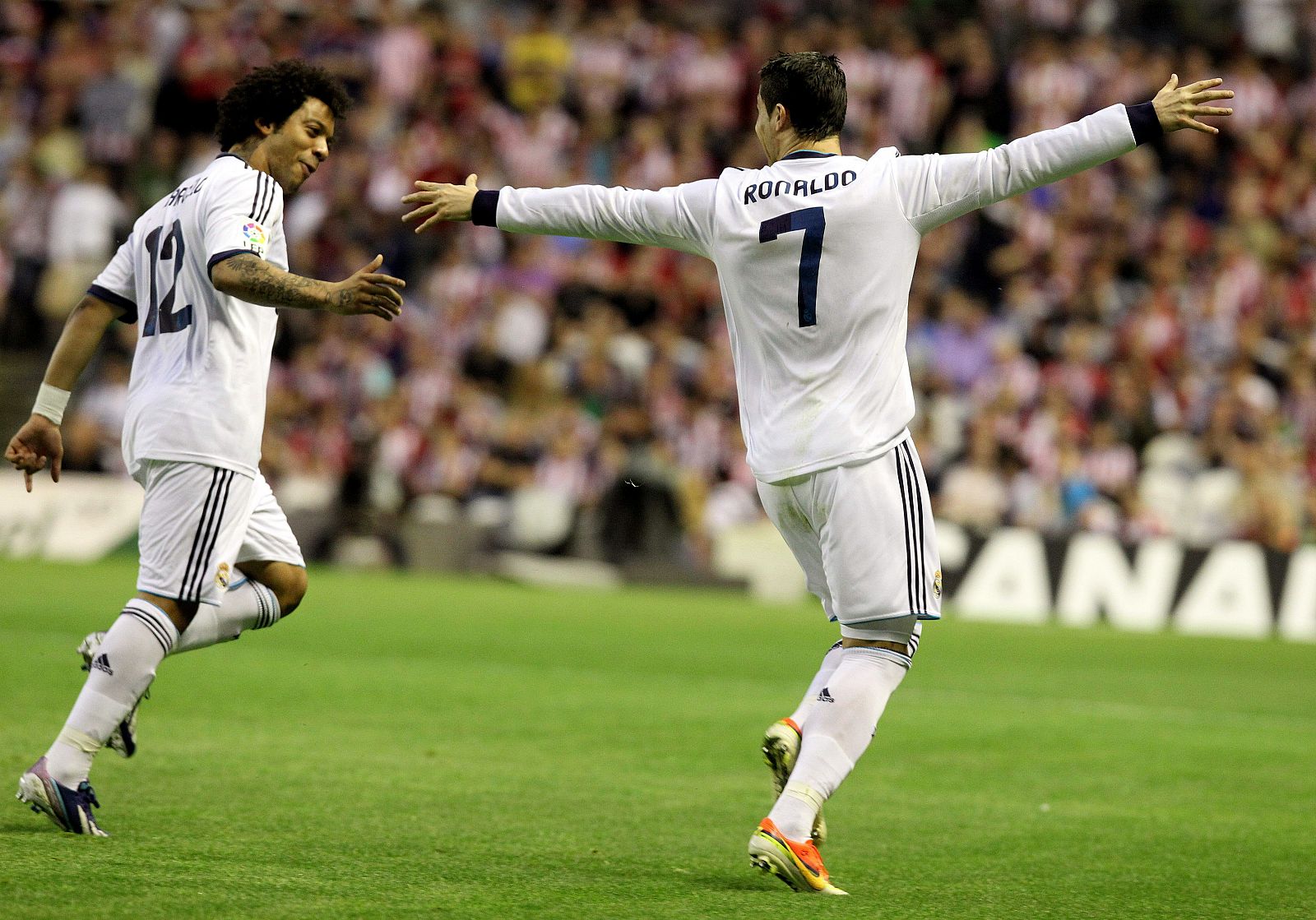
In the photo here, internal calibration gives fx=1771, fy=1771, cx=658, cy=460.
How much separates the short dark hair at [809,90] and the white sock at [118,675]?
249cm

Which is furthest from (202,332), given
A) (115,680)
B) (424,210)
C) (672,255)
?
(672,255)

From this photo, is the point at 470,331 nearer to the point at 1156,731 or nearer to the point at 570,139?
the point at 570,139

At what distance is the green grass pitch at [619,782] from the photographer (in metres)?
4.88

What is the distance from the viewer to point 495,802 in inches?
250

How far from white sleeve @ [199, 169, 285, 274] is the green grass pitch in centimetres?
180

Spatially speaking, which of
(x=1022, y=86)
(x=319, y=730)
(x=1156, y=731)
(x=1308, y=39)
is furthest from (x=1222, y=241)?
(x=319, y=730)

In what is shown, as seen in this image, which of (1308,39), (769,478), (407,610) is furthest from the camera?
(1308,39)

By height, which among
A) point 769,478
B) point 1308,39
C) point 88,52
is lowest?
point 769,478

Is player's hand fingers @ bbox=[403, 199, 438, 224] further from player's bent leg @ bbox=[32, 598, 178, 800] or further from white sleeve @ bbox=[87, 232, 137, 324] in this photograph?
player's bent leg @ bbox=[32, 598, 178, 800]

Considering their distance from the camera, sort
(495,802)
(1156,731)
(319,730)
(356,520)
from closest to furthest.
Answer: (495,802)
(319,730)
(1156,731)
(356,520)

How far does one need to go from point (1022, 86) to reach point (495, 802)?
59.2 feet

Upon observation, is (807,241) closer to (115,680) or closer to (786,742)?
(786,742)

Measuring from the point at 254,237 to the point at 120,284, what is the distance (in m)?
0.74

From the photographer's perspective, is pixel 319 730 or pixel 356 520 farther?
pixel 356 520
